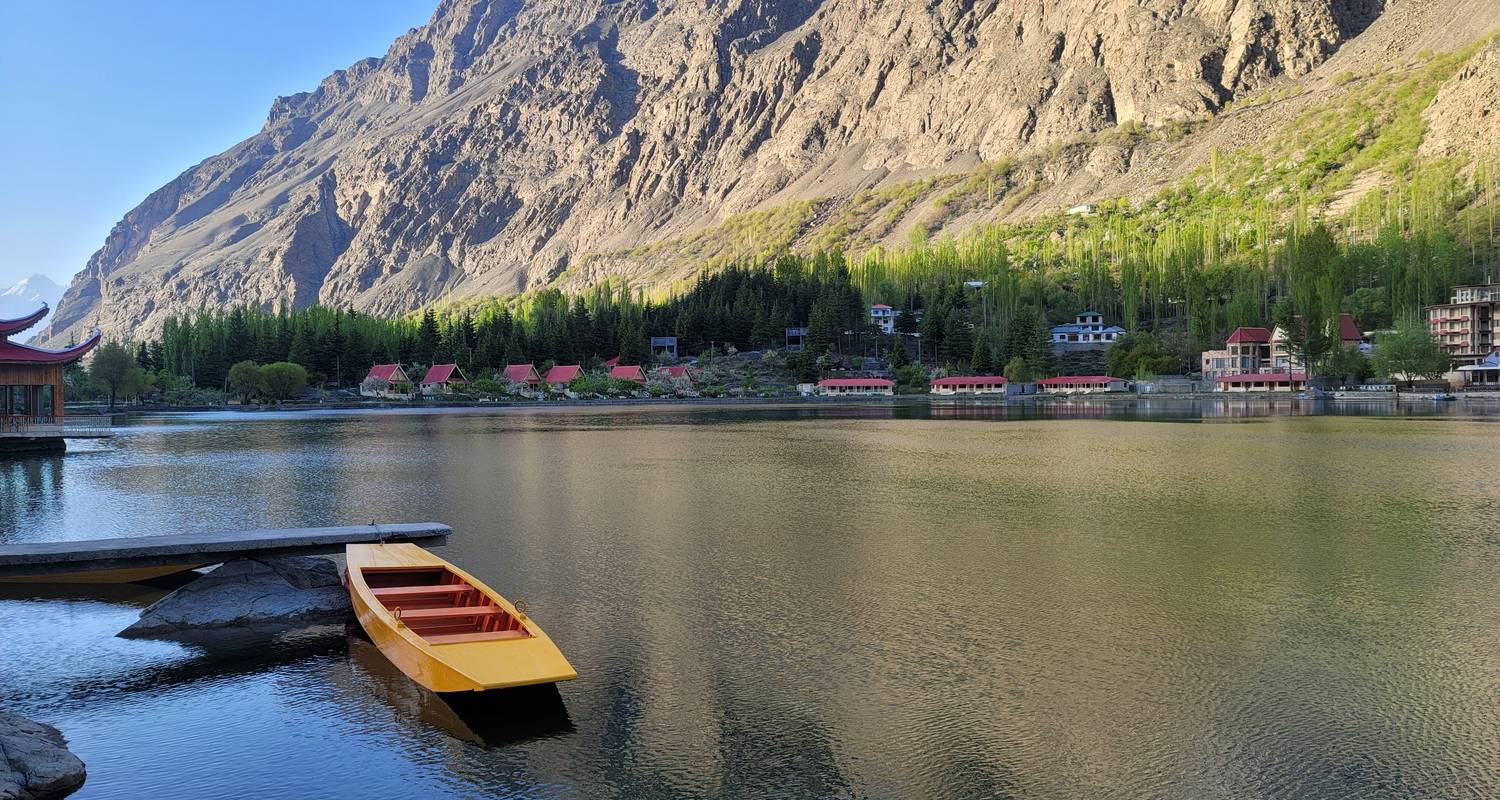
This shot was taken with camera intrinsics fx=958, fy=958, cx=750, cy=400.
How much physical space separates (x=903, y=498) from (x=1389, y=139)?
207178mm

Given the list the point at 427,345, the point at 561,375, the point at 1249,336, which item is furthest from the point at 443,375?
the point at 1249,336

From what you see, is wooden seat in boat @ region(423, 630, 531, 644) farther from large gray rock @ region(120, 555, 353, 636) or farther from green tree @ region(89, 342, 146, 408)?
green tree @ region(89, 342, 146, 408)

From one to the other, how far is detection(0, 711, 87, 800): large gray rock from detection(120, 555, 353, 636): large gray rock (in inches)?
206

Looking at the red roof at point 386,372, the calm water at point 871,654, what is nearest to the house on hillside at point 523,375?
the red roof at point 386,372

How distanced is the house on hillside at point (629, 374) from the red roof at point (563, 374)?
16.1ft

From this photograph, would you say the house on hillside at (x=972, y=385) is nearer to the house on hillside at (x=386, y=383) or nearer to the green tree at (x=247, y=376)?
the house on hillside at (x=386, y=383)

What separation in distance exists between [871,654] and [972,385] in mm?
119274

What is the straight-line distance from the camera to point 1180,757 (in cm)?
980

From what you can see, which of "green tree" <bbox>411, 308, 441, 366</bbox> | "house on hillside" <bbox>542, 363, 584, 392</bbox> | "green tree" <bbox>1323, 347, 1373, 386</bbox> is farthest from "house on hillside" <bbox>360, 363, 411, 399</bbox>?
"green tree" <bbox>1323, 347, 1373, 386</bbox>

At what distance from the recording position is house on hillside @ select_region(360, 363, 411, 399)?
425 ft

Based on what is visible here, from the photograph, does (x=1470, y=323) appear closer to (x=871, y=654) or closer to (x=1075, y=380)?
(x=1075, y=380)

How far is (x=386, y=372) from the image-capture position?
430 feet

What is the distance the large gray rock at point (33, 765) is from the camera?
8930 mm

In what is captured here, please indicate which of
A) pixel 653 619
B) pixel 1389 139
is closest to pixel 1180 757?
pixel 653 619
